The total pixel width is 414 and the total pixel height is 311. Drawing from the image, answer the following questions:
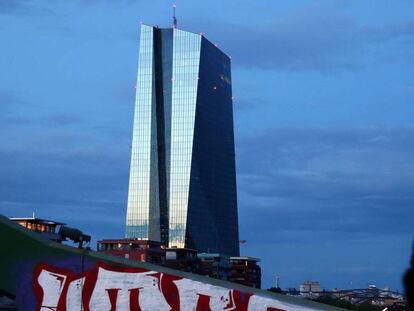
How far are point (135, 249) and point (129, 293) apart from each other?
159 metres

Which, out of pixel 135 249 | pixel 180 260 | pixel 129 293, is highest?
pixel 135 249

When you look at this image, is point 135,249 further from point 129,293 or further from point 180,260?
point 129,293

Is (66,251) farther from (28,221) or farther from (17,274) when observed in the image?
(28,221)

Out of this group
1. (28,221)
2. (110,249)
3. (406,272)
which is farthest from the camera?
(110,249)

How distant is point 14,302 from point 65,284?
1771 mm

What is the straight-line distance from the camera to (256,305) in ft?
86.7

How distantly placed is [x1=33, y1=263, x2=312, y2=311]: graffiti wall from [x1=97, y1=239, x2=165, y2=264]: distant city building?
151045 mm

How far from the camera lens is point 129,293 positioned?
26.8 m

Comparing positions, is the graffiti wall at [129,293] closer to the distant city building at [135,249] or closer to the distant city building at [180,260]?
the distant city building at [135,249]

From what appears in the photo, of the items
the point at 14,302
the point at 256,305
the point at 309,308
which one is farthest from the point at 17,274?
the point at 309,308

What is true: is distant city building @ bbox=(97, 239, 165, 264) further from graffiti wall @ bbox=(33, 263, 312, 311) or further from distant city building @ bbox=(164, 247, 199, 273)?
graffiti wall @ bbox=(33, 263, 312, 311)

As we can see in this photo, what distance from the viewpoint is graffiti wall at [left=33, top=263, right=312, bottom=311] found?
87.1 ft

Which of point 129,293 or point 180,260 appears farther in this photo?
point 180,260

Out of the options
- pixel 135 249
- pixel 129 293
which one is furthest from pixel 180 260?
pixel 129 293
